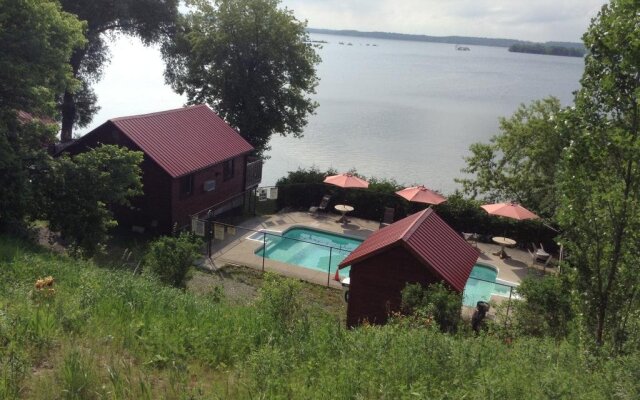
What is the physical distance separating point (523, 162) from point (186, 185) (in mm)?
19554

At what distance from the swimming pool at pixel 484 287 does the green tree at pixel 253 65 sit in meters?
19.8

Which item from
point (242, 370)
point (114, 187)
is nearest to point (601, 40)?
point (242, 370)

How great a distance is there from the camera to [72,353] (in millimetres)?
6320

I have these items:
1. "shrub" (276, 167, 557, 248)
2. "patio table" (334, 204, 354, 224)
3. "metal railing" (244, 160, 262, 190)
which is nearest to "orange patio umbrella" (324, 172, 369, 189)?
"shrub" (276, 167, 557, 248)

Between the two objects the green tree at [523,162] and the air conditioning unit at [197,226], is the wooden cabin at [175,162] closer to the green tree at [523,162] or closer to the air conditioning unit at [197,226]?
the air conditioning unit at [197,226]

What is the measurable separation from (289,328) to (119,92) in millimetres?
84353

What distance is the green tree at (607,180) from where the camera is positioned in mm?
8195

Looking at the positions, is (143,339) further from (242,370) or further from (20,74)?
(20,74)

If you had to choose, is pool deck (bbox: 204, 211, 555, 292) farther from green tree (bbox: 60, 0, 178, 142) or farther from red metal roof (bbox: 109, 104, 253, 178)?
green tree (bbox: 60, 0, 178, 142)

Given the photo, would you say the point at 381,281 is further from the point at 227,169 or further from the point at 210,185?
the point at 227,169

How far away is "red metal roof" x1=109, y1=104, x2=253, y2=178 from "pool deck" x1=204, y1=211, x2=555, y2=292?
3877mm

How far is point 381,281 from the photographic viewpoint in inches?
631

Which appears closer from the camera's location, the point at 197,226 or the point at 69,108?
the point at 197,226

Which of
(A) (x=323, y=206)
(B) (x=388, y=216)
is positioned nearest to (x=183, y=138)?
(A) (x=323, y=206)
